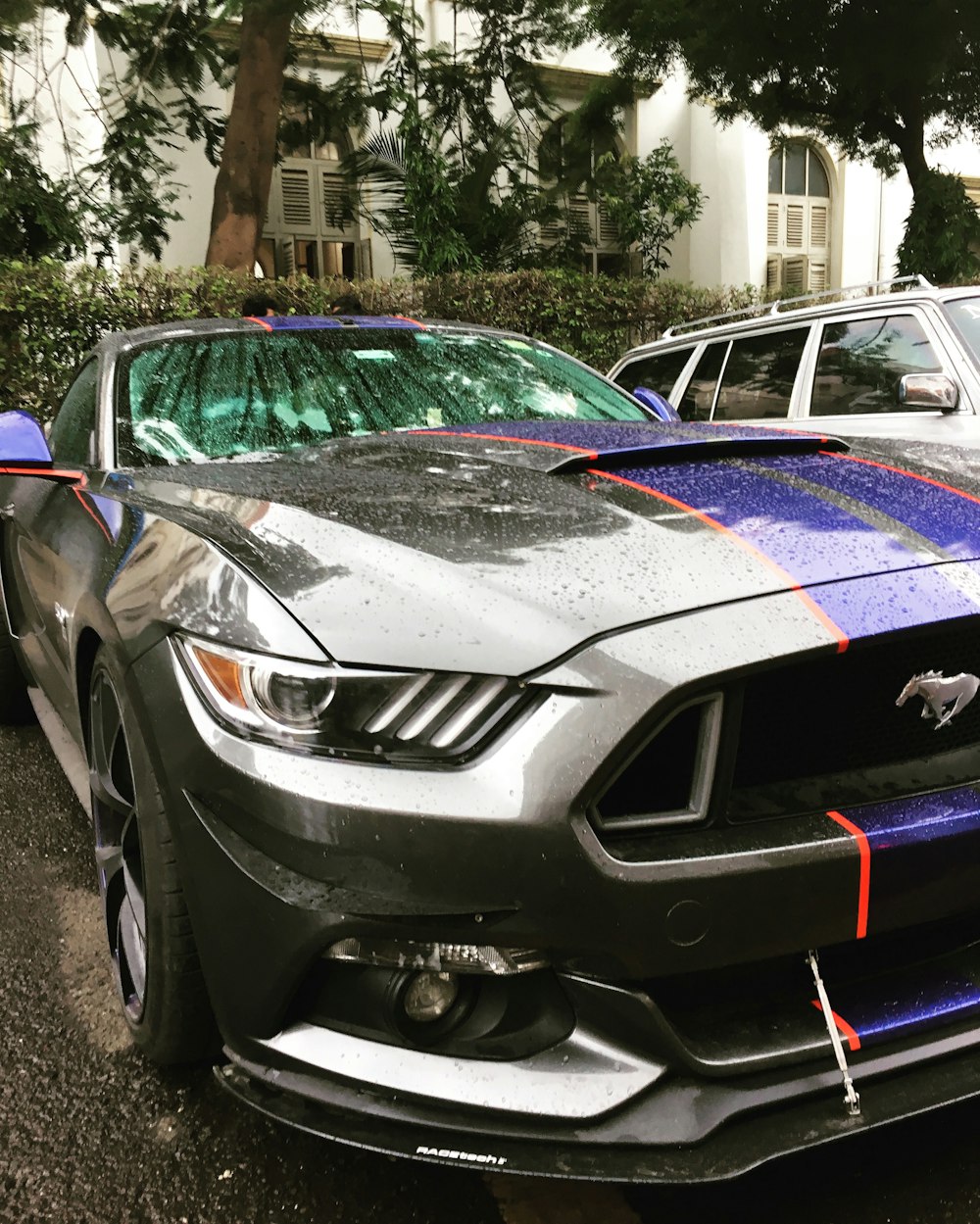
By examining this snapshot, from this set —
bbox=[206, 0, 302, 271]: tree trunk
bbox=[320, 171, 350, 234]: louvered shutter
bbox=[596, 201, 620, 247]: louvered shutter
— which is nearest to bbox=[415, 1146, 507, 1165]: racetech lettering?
bbox=[206, 0, 302, 271]: tree trunk

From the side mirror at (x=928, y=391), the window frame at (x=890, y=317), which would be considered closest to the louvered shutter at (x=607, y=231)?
the window frame at (x=890, y=317)

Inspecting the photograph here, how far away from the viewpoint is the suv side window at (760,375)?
6027 mm

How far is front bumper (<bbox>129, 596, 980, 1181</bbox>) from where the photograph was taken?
4.54 ft

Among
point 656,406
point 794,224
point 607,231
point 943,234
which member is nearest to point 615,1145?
point 656,406

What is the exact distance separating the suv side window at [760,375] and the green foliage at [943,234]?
18.5ft

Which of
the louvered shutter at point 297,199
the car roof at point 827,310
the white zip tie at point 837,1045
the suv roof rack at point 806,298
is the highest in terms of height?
the louvered shutter at point 297,199

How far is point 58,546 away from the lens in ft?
8.64

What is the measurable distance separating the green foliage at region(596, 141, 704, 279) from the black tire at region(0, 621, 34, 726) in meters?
11.6

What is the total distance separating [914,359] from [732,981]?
182 inches

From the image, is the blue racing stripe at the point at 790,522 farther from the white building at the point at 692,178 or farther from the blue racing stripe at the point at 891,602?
the white building at the point at 692,178

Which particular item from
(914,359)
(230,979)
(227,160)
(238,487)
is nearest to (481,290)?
(227,160)

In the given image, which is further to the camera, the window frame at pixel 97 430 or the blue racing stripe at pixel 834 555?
the window frame at pixel 97 430

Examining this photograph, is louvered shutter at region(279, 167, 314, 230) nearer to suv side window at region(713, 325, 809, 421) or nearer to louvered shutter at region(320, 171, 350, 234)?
louvered shutter at region(320, 171, 350, 234)

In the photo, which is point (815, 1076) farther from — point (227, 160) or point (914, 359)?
point (227, 160)
